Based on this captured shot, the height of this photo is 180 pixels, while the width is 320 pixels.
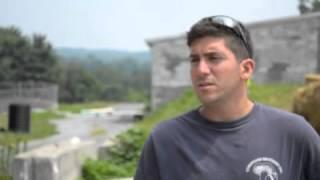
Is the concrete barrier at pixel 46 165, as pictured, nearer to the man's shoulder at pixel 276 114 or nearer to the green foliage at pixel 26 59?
the man's shoulder at pixel 276 114

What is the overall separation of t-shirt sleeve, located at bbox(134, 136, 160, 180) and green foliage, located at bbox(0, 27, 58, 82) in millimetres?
55422

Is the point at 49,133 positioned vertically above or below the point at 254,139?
below

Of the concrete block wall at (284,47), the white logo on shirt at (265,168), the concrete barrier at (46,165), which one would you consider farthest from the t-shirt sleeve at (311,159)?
the concrete block wall at (284,47)

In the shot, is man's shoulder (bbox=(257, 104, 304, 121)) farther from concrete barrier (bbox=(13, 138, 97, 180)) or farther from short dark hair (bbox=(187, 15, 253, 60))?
concrete barrier (bbox=(13, 138, 97, 180))

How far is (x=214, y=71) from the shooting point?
8.11 feet

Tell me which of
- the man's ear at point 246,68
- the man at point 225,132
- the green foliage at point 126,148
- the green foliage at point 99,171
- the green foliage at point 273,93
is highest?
the man's ear at point 246,68

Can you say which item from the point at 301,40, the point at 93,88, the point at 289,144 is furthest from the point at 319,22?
the point at 93,88

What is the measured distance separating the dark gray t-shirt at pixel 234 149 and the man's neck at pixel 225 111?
2 cm

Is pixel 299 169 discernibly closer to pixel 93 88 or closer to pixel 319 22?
pixel 319 22

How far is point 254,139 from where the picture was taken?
2.46 meters

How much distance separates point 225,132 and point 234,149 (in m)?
0.07

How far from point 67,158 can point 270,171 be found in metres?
5.42

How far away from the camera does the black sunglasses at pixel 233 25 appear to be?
8.31 feet

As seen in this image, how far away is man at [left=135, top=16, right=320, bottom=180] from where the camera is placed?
7.97 feet
